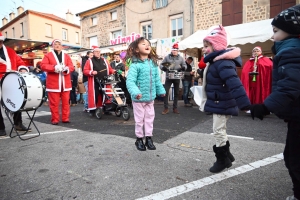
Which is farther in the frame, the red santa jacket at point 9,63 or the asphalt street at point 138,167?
the red santa jacket at point 9,63

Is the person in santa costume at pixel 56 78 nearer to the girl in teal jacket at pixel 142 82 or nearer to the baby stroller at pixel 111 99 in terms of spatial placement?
the baby stroller at pixel 111 99

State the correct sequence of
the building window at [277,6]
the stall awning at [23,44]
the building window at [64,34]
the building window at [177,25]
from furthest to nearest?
the building window at [64,34]
the building window at [177,25]
the building window at [277,6]
the stall awning at [23,44]

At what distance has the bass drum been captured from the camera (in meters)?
4.26

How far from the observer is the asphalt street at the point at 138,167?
243 centimetres

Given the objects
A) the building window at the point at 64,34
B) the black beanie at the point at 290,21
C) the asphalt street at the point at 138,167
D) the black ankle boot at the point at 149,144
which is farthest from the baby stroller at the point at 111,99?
the building window at the point at 64,34

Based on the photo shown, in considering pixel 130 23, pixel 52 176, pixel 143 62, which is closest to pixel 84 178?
pixel 52 176

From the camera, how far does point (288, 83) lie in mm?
1739

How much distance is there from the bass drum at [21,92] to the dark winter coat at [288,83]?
3913 mm

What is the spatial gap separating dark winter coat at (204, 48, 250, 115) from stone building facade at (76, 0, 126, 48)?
785 inches

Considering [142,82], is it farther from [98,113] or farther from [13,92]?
[98,113]

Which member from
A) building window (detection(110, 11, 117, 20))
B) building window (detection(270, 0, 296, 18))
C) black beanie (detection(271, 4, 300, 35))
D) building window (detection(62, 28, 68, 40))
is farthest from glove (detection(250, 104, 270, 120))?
building window (detection(62, 28, 68, 40))

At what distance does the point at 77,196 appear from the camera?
2354 millimetres

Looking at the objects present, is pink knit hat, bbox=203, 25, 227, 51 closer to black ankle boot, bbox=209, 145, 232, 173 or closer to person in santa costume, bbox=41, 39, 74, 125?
black ankle boot, bbox=209, 145, 232, 173

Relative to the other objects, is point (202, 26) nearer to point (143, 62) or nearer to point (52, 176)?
point (143, 62)
